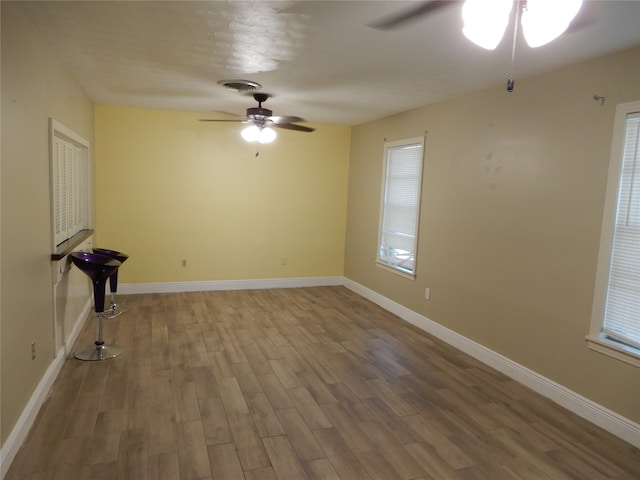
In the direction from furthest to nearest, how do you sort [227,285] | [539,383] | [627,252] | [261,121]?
[227,285]
[261,121]
[539,383]
[627,252]

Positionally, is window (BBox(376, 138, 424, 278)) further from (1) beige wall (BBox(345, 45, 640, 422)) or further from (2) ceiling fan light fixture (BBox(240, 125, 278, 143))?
(2) ceiling fan light fixture (BBox(240, 125, 278, 143))

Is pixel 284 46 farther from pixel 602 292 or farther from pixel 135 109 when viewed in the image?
pixel 135 109

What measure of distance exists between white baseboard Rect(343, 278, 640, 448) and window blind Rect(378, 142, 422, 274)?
694mm

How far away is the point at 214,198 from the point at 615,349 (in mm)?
4853

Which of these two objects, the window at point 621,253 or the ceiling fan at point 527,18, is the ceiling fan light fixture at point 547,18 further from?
the window at point 621,253

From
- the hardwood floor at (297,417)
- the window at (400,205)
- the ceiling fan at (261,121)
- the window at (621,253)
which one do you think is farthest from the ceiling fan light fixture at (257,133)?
the window at (621,253)

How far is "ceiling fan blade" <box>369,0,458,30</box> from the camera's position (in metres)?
2.15

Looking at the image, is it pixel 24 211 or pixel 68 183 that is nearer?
pixel 24 211

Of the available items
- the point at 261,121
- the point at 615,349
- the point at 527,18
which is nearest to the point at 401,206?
the point at 261,121

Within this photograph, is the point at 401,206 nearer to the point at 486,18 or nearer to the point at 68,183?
the point at 68,183

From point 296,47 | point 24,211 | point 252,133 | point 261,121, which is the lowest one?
point 24,211

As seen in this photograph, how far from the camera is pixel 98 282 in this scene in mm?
3543

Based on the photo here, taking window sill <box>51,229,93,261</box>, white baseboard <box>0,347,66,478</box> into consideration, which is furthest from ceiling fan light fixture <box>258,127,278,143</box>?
white baseboard <box>0,347,66,478</box>

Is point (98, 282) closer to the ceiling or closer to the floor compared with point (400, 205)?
closer to the floor
